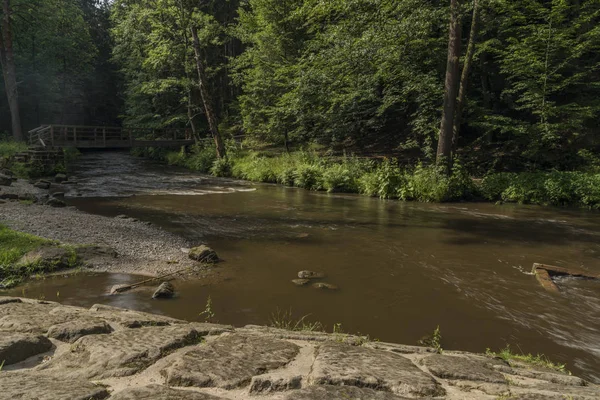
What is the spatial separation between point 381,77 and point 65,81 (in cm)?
4350

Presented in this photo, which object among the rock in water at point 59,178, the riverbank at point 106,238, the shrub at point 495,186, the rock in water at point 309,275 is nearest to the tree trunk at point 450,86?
the shrub at point 495,186

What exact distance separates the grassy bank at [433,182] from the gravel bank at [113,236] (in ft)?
35.0

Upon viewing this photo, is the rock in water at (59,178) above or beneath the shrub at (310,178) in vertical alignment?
beneath

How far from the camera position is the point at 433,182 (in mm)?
17109

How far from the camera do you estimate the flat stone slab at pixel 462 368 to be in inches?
117

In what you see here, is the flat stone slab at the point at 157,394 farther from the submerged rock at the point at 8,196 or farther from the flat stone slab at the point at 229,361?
the submerged rock at the point at 8,196

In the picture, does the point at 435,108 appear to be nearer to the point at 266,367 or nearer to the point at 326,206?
the point at 326,206

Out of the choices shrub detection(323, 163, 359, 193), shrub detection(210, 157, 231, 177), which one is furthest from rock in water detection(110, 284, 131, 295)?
shrub detection(210, 157, 231, 177)

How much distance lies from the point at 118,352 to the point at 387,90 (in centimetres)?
2104

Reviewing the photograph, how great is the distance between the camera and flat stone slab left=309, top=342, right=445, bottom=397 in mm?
2689

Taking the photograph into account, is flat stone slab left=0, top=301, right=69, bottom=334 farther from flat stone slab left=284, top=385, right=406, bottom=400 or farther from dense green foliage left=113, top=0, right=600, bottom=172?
dense green foliage left=113, top=0, right=600, bottom=172

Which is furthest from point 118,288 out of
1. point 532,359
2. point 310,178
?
point 310,178

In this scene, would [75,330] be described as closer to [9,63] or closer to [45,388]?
[45,388]

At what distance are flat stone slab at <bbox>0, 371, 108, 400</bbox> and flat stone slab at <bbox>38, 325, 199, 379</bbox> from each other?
0.18m
